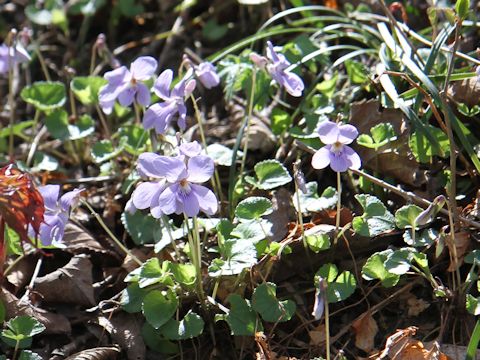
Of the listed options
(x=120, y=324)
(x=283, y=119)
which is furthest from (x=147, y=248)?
(x=283, y=119)

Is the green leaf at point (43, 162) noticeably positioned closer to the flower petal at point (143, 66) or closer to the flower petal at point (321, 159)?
the flower petal at point (143, 66)

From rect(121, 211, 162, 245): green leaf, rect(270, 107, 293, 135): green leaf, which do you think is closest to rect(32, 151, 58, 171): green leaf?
rect(121, 211, 162, 245): green leaf

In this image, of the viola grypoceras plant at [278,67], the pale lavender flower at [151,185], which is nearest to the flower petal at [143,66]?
the viola grypoceras plant at [278,67]

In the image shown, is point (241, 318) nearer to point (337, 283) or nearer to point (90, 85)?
point (337, 283)

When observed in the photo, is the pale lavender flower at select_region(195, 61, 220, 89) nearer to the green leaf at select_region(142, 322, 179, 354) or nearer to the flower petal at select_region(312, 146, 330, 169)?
the flower petal at select_region(312, 146, 330, 169)

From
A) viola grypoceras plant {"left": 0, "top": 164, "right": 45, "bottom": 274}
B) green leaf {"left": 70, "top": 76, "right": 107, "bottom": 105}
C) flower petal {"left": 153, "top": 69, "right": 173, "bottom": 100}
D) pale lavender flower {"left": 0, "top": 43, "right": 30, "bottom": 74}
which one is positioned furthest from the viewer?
green leaf {"left": 70, "top": 76, "right": 107, "bottom": 105}
